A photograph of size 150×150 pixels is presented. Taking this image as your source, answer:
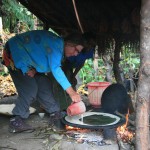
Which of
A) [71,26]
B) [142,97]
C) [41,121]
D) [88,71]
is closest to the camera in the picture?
[142,97]

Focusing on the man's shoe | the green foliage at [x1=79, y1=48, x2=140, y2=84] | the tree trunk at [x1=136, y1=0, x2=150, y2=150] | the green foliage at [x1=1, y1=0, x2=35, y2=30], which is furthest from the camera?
the green foliage at [x1=1, y1=0, x2=35, y2=30]

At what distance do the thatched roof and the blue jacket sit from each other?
50 cm

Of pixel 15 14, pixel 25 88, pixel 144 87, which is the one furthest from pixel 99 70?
pixel 144 87

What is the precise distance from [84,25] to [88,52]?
43cm

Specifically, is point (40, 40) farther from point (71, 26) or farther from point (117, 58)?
point (117, 58)

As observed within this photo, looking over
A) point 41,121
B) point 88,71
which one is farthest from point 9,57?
point 88,71

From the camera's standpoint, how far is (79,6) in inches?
173

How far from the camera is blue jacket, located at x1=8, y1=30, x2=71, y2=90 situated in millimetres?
3812

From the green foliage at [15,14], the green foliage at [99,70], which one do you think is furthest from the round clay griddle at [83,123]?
the green foliage at [15,14]

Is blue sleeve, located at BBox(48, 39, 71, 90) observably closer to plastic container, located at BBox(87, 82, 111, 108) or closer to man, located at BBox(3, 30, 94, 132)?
man, located at BBox(3, 30, 94, 132)

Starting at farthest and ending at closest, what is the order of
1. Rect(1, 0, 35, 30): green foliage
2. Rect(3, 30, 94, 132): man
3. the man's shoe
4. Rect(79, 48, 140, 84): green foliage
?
Rect(1, 0, 35, 30): green foliage
Rect(79, 48, 140, 84): green foliage
the man's shoe
Rect(3, 30, 94, 132): man

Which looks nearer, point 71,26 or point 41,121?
point 41,121

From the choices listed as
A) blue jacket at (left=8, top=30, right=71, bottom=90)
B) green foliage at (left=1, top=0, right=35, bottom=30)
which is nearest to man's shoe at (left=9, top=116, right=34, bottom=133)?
blue jacket at (left=8, top=30, right=71, bottom=90)

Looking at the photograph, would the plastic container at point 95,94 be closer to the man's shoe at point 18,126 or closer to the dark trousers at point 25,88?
the dark trousers at point 25,88
